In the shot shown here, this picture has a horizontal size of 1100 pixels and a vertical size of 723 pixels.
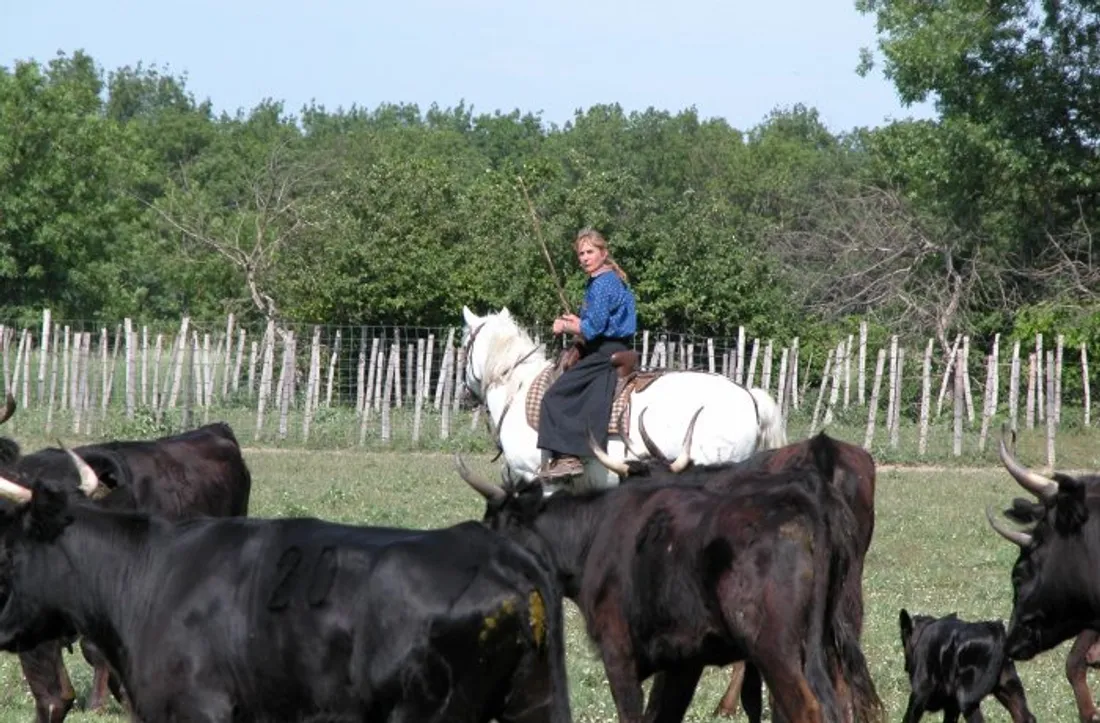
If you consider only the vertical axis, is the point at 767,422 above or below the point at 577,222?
below

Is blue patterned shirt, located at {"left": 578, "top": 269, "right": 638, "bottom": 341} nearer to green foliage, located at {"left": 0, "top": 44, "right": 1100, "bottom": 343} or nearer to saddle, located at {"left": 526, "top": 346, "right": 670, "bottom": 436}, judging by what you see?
saddle, located at {"left": 526, "top": 346, "right": 670, "bottom": 436}

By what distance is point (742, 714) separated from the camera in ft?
32.2

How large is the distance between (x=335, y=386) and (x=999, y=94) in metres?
13.4

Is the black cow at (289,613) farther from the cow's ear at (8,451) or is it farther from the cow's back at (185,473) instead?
the cow's back at (185,473)

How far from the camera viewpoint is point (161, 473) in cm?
1027

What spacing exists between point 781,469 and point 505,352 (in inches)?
281

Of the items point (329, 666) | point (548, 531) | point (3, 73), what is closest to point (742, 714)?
point (548, 531)

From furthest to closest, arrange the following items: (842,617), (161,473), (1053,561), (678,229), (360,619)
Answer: (678,229) < (161,473) < (842,617) < (1053,561) < (360,619)

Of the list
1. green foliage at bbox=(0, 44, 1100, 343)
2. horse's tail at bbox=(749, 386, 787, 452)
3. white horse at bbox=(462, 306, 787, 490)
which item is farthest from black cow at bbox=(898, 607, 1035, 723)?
green foliage at bbox=(0, 44, 1100, 343)

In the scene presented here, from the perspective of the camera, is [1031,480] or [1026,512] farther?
[1026,512]

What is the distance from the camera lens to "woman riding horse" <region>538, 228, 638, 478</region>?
1397 centimetres

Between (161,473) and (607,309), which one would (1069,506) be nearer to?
(161,473)

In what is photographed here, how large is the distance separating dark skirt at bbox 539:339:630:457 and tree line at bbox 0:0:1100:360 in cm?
1789

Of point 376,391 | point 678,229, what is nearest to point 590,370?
point 376,391
